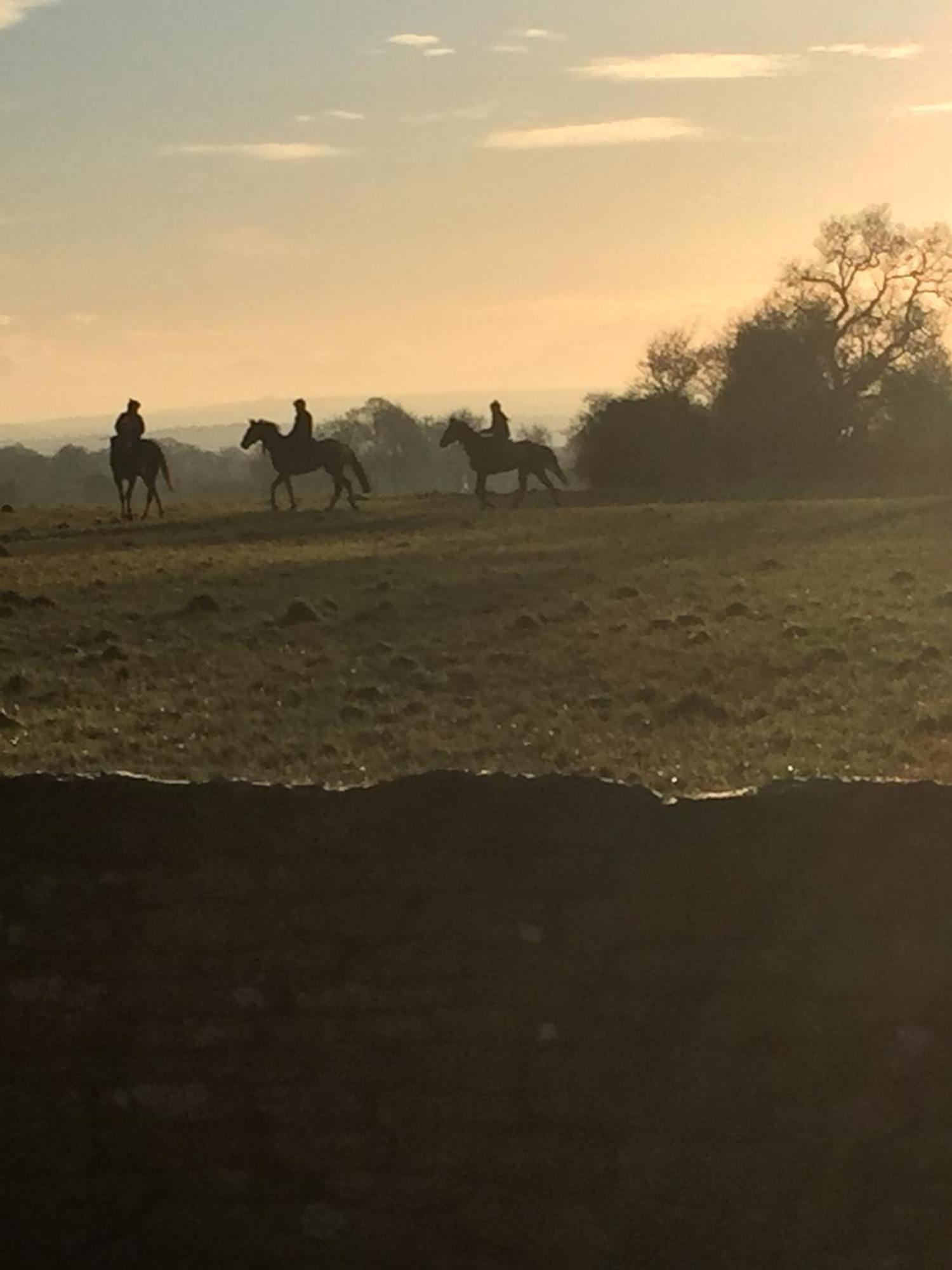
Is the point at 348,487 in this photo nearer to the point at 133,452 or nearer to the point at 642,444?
the point at 133,452

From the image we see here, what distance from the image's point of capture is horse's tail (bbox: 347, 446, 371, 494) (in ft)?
123

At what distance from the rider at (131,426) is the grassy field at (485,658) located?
7.02m

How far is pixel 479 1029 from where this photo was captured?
213 inches

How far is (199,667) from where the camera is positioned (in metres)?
15.1

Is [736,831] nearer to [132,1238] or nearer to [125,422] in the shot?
[132,1238]

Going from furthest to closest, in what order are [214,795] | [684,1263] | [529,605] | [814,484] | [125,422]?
1. [814,484]
2. [125,422]
3. [529,605]
4. [214,795]
5. [684,1263]

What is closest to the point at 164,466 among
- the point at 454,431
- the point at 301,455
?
the point at 301,455

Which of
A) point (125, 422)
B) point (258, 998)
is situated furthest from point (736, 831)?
point (125, 422)

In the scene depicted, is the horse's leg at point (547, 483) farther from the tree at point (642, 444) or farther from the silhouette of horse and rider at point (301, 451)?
the tree at point (642, 444)

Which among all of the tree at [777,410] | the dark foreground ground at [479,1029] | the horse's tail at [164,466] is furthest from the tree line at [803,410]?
the dark foreground ground at [479,1029]

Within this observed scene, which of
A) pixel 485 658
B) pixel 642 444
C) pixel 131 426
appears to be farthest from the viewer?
pixel 642 444

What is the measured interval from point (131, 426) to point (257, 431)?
2968 mm

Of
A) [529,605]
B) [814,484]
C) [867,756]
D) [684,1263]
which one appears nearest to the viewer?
[684,1263]

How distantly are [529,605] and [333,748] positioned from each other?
8.06 meters
